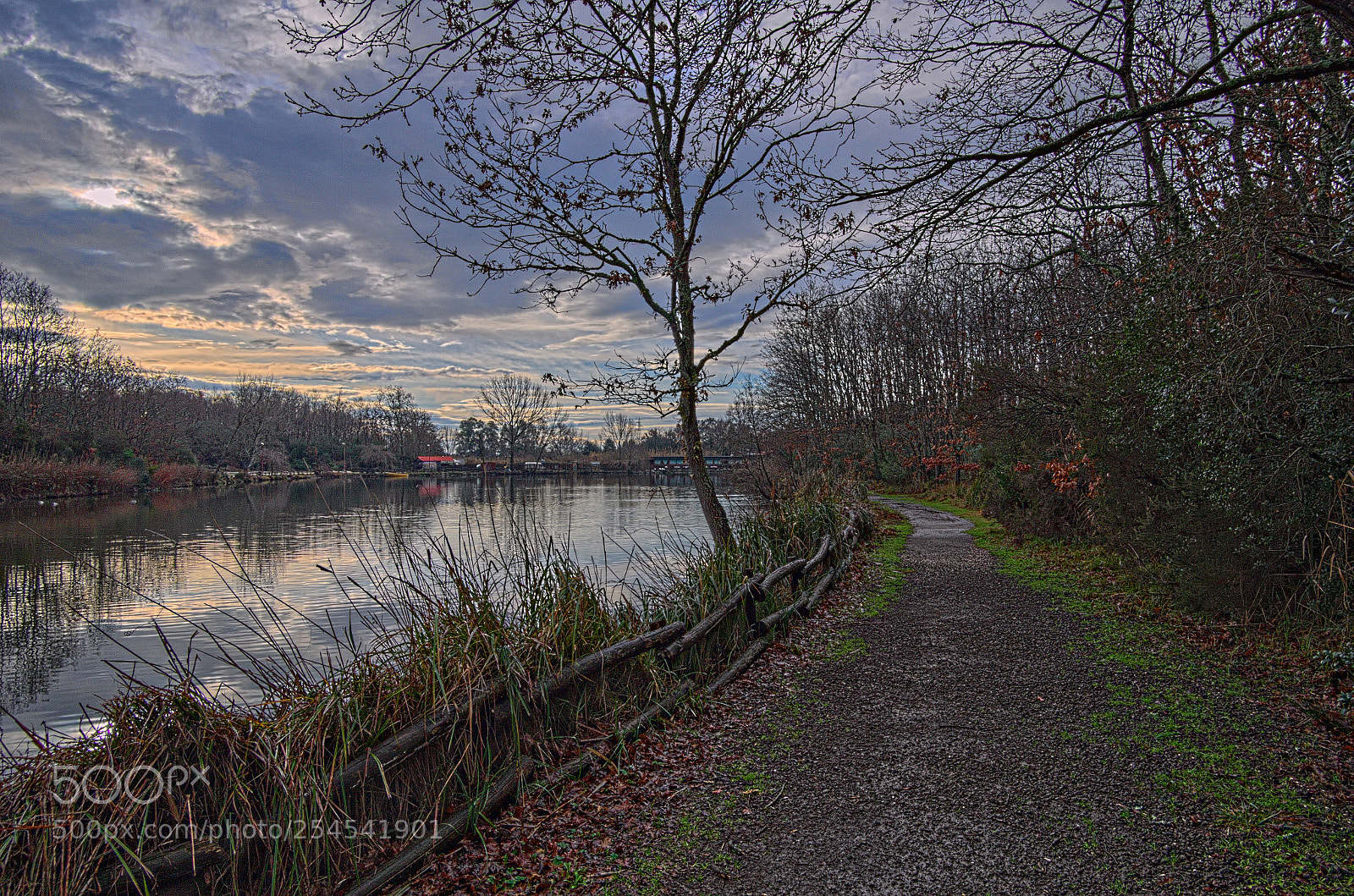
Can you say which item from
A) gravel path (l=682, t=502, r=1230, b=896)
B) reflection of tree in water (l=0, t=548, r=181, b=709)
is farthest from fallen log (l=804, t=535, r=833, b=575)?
reflection of tree in water (l=0, t=548, r=181, b=709)

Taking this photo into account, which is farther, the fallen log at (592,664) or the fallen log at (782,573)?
the fallen log at (782,573)

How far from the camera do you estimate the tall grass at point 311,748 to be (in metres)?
2.91

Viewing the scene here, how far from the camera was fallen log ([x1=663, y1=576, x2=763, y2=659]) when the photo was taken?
537cm

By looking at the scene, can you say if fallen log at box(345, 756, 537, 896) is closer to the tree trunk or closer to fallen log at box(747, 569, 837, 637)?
fallen log at box(747, 569, 837, 637)

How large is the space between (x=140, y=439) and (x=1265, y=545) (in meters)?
57.7

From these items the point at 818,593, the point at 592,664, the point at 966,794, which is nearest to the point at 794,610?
the point at 818,593

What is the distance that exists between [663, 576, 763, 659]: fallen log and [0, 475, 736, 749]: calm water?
0.91m

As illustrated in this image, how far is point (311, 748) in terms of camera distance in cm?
336

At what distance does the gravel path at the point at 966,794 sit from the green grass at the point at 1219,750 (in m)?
0.13

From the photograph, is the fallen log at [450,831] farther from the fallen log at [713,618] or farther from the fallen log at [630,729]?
the fallen log at [713,618]

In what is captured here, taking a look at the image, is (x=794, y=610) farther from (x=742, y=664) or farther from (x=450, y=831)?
(x=450, y=831)

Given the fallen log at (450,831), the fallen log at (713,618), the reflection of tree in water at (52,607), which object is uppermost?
the fallen log at (713,618)

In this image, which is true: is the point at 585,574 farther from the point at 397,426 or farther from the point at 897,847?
the point at 397,426

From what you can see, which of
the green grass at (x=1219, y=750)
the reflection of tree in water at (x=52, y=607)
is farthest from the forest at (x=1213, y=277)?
the reflection of tree in water at (x=52, y=607)
